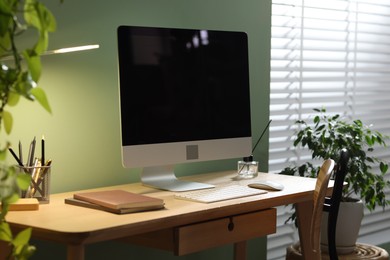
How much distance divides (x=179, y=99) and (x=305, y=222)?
640mm

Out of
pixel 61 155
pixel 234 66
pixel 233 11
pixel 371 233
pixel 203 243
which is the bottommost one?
pixel 371 233

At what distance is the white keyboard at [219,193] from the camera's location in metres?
2.01

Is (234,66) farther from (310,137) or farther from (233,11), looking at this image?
(310,137)

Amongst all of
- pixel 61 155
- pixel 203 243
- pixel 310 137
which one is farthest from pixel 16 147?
pixel 310 137

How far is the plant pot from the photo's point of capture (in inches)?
115

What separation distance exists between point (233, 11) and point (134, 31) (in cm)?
80

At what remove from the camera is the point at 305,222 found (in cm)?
242

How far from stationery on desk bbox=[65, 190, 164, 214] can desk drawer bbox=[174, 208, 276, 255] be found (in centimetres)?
10

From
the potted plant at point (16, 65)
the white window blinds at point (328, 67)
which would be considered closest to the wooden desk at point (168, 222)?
the white window blinds at point (328, 67)

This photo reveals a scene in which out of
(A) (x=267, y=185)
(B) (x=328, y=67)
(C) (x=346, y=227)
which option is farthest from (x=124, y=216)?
(B) (x=328, y=67)

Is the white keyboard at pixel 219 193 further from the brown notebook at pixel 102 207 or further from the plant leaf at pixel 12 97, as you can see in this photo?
the plant leaf at pixel 12 97

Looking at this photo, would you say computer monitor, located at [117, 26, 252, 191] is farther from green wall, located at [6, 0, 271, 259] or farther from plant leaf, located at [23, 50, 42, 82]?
plant leaf, located at [23, 50, 42, 82]

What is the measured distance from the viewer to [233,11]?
2.80 m

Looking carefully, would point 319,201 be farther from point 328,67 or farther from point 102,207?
point 328,67
